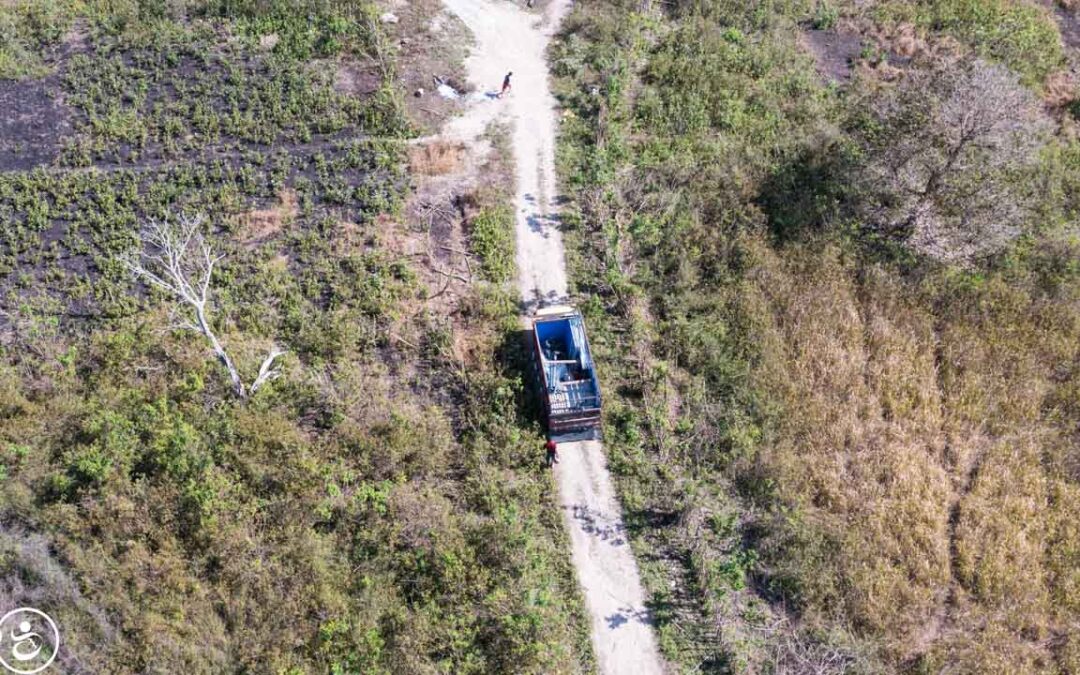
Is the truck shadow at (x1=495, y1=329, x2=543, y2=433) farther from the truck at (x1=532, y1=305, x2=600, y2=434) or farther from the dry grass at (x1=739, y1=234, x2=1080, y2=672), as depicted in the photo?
the dry grass at (x1=739, y1=234, x2=1080, y2=672)

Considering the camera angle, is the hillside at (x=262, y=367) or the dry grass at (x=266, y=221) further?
the dry grass at (x=266, y=221)

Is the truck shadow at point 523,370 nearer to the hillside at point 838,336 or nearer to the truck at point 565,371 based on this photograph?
the truck at point 565,371

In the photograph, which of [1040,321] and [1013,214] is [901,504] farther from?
[1013,214]

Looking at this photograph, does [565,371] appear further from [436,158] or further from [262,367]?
[436,158]

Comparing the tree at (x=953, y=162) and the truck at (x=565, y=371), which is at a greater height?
the tree at (x=953, y=162)

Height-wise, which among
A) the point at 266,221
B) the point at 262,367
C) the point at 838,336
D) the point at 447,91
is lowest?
the point at 262,367

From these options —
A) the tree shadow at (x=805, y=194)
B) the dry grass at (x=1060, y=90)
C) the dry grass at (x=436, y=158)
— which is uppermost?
the dry grass at (x=1060, y=90)

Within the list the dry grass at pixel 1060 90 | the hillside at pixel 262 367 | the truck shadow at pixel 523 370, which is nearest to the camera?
the hillside at pixel 262 367

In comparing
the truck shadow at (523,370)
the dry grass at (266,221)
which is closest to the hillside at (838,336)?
the truck shadow at (523,370)

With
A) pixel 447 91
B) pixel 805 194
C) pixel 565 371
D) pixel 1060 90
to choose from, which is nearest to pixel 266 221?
pixel 447 91
